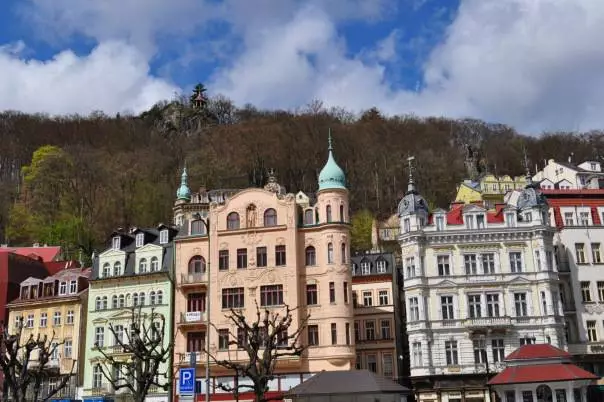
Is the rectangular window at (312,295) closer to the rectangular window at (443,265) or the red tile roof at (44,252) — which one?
the rectangular window at (443,265)

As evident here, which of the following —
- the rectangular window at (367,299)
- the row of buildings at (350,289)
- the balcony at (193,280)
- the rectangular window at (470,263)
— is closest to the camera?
the row of buildings at (350,289)

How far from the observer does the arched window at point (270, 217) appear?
52.7 meters

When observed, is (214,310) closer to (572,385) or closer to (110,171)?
(572,385)

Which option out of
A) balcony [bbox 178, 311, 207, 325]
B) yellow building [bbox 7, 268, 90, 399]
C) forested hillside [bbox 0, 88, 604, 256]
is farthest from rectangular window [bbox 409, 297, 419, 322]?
forested hillside [bbox 0, 88, 604, 256]

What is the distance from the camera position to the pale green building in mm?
53188

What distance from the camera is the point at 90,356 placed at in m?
54.6

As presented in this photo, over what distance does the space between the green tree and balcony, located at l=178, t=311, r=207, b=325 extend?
30.8 metres

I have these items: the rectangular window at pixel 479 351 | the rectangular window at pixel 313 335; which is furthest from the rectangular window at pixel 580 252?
the rectangular window at pixel 313 335

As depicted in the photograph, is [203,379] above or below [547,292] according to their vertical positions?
below

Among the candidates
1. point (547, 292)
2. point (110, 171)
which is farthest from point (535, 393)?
point (110, 171)

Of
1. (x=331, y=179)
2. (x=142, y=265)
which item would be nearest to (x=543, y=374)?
(x=331, y=179)

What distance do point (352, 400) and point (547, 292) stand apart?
21.6 metres

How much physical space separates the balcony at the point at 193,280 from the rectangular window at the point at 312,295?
772 centimetres

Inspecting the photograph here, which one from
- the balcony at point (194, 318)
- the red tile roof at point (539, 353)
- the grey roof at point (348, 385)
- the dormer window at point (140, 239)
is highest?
the dormer window at point (140, 239)
